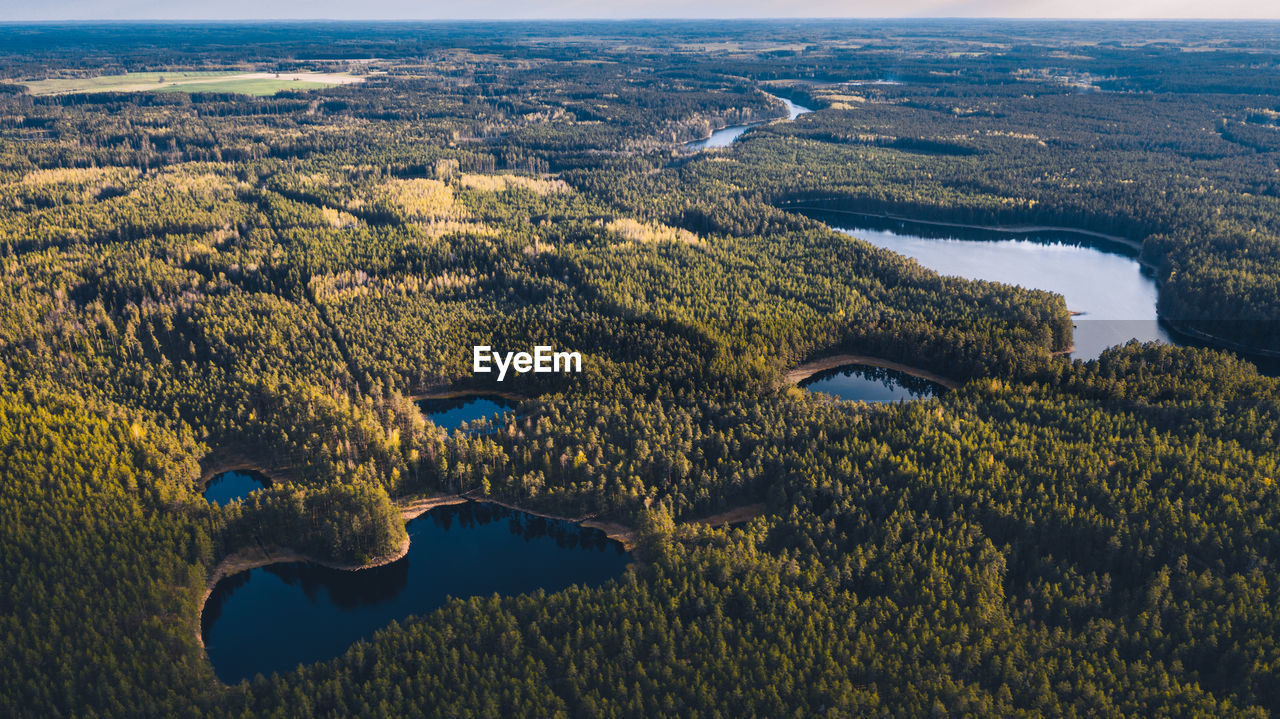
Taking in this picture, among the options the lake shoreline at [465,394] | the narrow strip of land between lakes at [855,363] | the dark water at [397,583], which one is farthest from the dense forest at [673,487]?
the dark water at [397,583]

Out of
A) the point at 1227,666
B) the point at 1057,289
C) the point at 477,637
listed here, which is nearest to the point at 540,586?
the point at 477,637

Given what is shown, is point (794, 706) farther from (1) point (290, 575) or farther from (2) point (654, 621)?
(1) point (290, 575)

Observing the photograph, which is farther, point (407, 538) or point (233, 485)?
point (233, 485)

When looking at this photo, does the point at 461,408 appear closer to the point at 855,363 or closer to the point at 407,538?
the point at 407,538

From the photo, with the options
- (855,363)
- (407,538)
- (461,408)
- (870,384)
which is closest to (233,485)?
(407,538)

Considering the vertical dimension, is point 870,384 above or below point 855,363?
below

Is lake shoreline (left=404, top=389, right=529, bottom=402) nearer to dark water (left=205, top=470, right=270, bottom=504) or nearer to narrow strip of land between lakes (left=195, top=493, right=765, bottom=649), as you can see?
dark water (left=205, top=470, right=270, bottom=504)
